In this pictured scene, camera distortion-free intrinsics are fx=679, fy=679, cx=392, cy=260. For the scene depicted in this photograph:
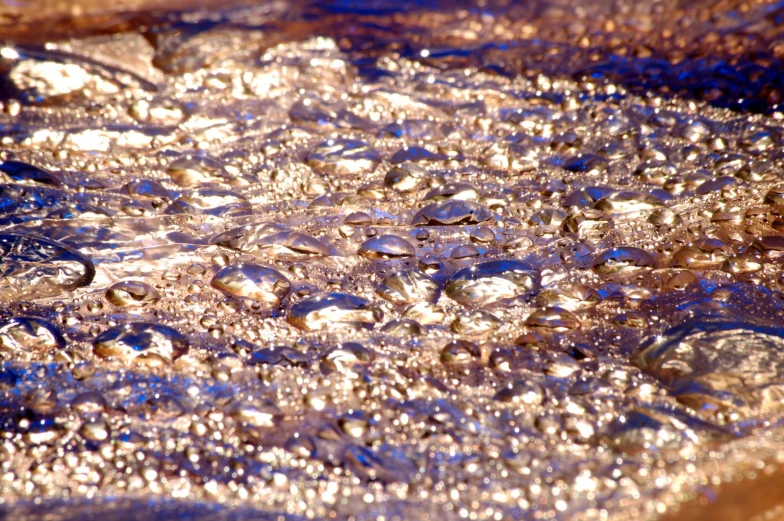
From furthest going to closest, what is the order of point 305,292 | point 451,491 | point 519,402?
point 305,292 < point 519,402 < point 451,491

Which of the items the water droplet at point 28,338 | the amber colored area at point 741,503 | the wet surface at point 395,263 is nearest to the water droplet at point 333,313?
the wet surface at point 395,263

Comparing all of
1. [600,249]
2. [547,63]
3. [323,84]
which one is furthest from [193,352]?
[547,63]

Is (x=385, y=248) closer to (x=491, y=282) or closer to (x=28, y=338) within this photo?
(x=491, y=282)

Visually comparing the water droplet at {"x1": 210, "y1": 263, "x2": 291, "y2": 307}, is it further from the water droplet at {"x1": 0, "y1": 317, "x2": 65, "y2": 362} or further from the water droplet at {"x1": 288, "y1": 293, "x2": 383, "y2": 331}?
the water droplet at {"x1": 0, "y1": 317, "x2": 65, "y2": 362}

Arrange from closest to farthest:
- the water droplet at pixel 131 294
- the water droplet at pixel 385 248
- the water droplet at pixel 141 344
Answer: the water droplet at pixel 141 344 → the water droplet at pixel 131 294 → the water droplet at pixel 385 248

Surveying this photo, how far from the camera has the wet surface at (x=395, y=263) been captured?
2.30 ft

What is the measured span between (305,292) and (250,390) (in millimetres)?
218

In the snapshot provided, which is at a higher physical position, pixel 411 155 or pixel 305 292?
pixel 411 155

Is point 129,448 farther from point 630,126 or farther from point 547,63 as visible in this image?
point 547,63

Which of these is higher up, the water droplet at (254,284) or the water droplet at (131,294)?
the water droplet at (254,284)

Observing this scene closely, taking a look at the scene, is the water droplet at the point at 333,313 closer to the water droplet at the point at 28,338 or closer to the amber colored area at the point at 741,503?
the water droplet at the point at 28,338

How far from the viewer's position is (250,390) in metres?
0.81

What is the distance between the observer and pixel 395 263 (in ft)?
3.49

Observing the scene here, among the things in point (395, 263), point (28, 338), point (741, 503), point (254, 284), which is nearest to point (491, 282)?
point (395, 263)
